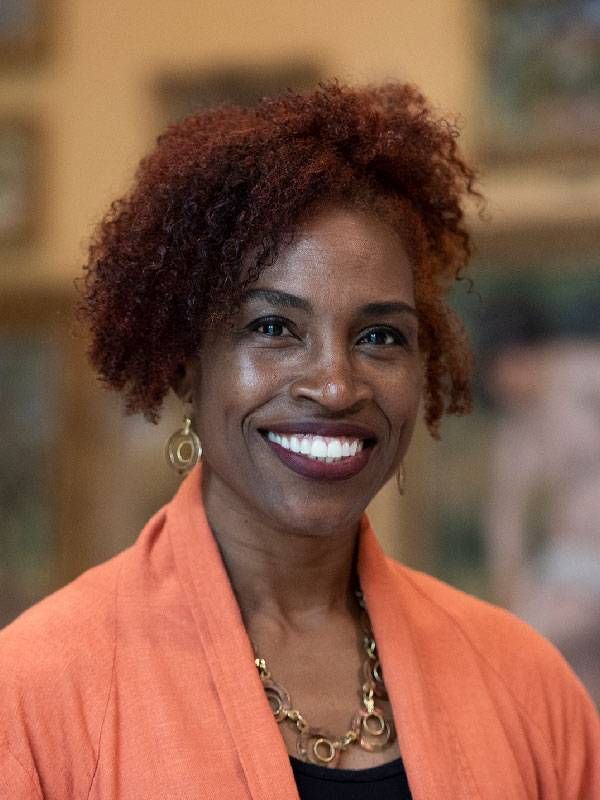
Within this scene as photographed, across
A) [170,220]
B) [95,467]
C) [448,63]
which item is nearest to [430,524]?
[95,467]

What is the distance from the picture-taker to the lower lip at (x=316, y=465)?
156 centimetres

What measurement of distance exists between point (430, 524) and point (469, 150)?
984 millimetres

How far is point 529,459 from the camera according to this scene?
322 cm

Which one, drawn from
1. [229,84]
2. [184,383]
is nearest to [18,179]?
[229,84]

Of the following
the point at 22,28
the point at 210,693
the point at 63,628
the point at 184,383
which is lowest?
the point at 210,693

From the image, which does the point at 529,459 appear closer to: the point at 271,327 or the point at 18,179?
the point at 18,179

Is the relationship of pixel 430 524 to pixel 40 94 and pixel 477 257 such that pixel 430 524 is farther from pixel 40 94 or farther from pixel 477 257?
pixel 40 94

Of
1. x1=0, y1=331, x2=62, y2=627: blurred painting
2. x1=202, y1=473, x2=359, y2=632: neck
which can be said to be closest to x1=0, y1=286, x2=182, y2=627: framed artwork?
x1=0, y1=331, x2=62, y2=627: blurred painting

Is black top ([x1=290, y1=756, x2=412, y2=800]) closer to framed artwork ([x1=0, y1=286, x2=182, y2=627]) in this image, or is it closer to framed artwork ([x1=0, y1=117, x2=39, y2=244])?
framed artwork ([x1=0, y1=286, x2=182, y2=627])

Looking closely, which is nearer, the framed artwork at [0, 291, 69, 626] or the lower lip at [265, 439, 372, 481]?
the lower lip at [265, 439, 372, 481]

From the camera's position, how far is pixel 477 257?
322 cm

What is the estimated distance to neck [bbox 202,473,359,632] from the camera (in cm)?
167

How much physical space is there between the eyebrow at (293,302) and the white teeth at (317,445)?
0.16 meters

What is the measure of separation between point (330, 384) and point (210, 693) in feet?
1.35
